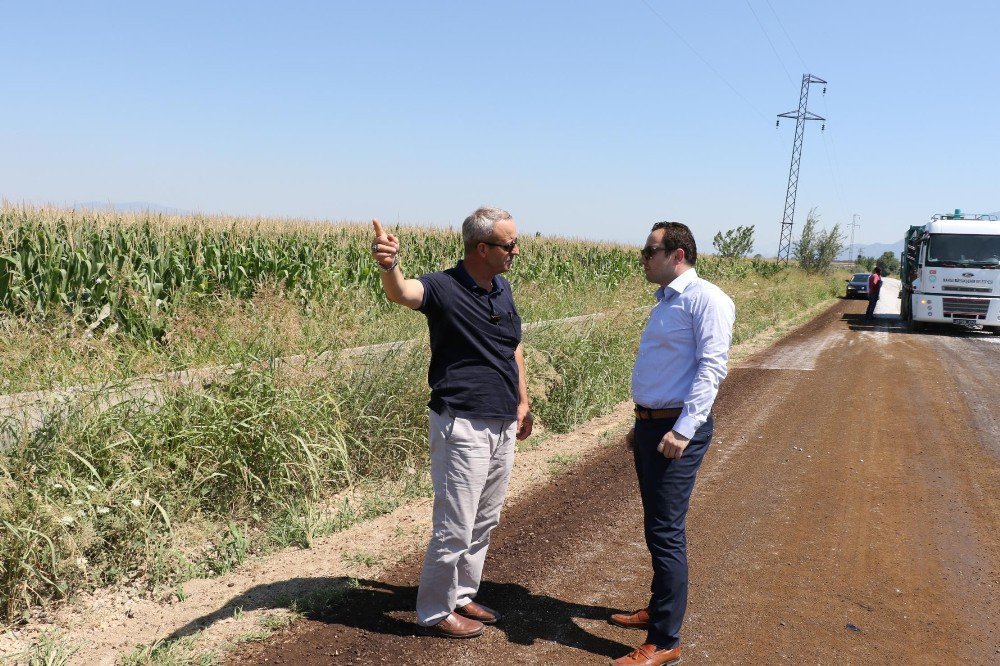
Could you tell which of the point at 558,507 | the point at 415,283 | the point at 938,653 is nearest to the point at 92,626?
the point at 415,283

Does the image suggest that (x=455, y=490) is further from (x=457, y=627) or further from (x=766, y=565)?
(x=766, y=565)

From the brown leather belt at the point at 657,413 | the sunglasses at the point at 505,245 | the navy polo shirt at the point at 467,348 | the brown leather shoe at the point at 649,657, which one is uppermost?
the sunglasses at the point at 505,245

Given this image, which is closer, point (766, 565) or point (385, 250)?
point (385, 250)

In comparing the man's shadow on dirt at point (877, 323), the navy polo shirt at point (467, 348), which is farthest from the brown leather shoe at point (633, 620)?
the man's shadow on dirt at point (877, 323)

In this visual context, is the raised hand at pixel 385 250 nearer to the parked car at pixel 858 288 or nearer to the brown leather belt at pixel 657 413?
the brown leather belt at pixel 657 413

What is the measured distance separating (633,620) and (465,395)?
4.92ft

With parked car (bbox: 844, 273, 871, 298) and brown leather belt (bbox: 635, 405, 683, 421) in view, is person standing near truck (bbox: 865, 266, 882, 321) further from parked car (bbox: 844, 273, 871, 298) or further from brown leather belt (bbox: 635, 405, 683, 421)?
brown leather belt (bbox: 635, 405, 683, 421)

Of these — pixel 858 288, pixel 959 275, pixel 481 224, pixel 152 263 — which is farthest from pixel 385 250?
pixel 858 288

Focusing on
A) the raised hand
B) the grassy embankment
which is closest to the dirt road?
the grassy embankment

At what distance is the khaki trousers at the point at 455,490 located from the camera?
3469 millimetres

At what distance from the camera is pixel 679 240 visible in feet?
11.4

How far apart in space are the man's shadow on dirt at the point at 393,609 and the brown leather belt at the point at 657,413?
1.13 m

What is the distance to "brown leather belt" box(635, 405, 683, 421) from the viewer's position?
11.3 ft

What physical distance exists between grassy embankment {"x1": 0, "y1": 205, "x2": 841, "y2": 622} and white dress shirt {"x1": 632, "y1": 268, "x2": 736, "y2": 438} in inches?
97.2
